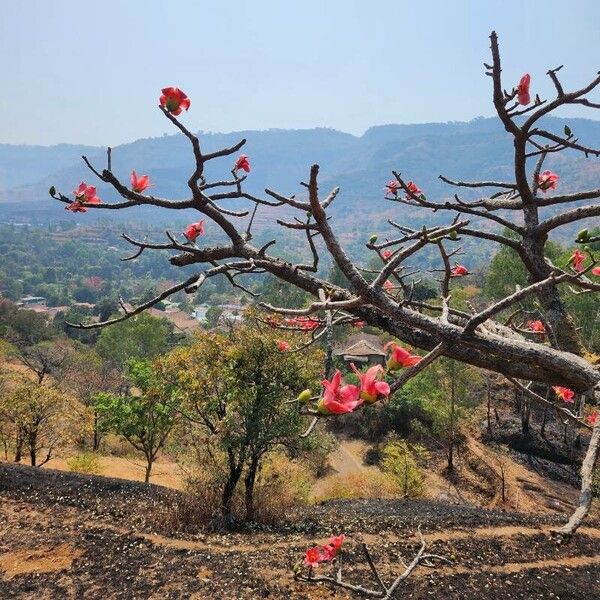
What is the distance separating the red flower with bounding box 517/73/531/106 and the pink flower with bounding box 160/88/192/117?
5.59 ft

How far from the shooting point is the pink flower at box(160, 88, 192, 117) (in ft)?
7.09

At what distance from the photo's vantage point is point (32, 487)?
9281 millimetres

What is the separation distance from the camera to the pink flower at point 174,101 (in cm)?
216

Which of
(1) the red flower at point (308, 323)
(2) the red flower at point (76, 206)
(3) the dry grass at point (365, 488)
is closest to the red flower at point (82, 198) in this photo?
(2) the red flower at point (76, 206)

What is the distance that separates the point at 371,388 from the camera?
144cm

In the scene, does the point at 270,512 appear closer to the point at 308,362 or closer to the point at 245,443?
the point at 245,443

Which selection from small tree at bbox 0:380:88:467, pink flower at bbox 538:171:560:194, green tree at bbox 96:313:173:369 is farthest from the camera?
green tree at bbox 96:313:173:369

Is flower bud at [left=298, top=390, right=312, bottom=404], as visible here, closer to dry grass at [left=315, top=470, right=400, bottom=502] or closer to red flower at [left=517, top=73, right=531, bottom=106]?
red flower at [left=517, top=73, right=531, bottom=106]

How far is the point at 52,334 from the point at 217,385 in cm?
Result: 3920

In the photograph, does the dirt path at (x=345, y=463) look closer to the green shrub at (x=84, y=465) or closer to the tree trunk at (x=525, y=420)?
A: the tree trunk at (x=525, y=420)

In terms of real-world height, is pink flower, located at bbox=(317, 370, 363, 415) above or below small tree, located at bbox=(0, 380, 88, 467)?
above

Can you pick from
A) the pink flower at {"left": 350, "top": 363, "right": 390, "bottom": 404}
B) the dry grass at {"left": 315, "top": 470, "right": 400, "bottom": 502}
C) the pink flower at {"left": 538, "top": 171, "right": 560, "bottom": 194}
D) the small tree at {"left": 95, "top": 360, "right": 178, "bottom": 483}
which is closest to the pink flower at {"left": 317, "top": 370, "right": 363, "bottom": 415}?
the pink flower at {"left": 350, "top": 363, "right": 390, "bottom": 404}

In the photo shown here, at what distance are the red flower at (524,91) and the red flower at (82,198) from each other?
2.32m

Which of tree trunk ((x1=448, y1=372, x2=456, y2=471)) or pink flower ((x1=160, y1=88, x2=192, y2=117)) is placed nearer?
pink flower ((x1=160, y1=88, x2=192, y2=117))
